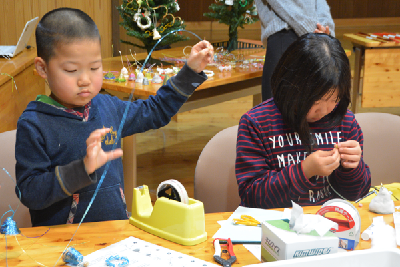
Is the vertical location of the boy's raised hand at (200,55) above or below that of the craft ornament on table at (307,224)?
above

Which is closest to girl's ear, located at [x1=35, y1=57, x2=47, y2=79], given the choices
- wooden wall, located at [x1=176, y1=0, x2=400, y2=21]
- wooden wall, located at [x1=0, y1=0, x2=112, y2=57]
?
wooden wall, located at [x1=0, y1=0, x2=112, y2=57]

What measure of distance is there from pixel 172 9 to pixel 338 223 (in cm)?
198

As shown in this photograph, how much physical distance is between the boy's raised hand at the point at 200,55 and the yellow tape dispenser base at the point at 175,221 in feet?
1.29

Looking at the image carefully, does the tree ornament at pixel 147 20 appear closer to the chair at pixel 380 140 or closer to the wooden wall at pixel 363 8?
the chair at pixel 380 140

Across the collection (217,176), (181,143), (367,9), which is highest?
(367,9)

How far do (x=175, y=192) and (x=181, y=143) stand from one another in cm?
308

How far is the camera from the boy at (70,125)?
3.20ft

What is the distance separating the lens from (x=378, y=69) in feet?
11.9

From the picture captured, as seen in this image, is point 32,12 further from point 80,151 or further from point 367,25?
point 367,25

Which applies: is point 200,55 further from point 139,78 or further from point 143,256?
point 139,78

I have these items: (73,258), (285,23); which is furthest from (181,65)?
(73,258)

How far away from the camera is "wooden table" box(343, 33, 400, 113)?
3574 mm

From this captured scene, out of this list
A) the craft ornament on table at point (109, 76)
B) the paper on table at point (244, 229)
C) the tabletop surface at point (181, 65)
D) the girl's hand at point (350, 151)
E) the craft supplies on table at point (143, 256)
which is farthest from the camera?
the craft ornament on table at point (109, 76)

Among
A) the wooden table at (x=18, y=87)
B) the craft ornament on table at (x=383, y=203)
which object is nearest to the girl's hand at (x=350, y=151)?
the craft ornament on table at (x=383, y=203)
